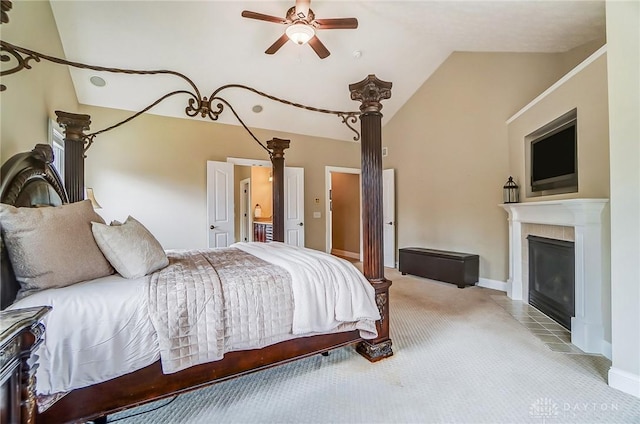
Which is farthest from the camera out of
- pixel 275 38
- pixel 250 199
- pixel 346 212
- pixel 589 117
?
pixel 346 212

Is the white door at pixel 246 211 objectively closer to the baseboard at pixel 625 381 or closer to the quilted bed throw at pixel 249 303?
the quilted bed throw at pixel 249 303

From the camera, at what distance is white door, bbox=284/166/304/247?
5.66m

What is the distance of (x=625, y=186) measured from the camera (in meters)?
1.95

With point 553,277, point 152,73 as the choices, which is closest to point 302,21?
point 152,73

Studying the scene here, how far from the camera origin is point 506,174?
14.1 feet

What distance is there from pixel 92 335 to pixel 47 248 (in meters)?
0.51

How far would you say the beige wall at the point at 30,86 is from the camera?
2172 mm

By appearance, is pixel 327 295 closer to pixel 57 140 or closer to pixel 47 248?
pixel 47 248

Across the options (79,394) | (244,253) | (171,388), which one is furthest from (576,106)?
(79,394)

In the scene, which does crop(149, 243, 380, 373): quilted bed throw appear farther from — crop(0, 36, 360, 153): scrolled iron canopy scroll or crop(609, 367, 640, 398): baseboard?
crop(609, 367, 640, 398): baseboard

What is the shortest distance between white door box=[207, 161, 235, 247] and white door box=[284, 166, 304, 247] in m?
1.01

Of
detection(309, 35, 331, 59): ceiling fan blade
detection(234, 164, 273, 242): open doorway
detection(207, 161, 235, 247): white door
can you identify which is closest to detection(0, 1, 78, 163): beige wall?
detection(207, 161, 235, 247): white door

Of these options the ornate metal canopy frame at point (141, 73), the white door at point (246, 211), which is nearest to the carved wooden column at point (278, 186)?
the ornate metal canopy frame at point (141, 73)

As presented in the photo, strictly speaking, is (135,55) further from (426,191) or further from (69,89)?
(426,191)
